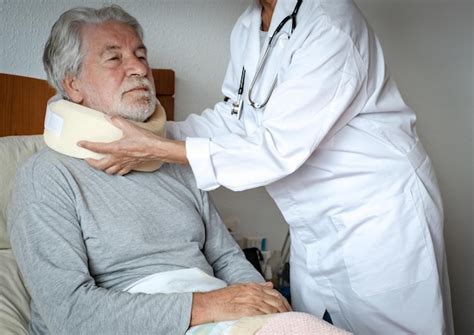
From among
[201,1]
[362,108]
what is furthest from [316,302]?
[201,1]

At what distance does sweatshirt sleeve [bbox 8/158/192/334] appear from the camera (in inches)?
40.6

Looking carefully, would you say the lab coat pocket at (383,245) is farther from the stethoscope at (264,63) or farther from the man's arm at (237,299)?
the stethoscope at (264,63)

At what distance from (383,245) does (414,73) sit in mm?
1260

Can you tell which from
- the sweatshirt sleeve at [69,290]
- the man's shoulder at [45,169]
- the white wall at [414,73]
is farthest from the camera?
the white wall at [414,73]

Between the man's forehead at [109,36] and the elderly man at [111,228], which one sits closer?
the elderly man at [111,228]

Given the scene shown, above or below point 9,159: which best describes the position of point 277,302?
below

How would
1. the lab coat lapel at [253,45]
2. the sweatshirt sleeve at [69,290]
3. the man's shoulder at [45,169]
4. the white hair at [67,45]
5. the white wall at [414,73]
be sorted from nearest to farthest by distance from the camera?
1. the sweatshirt sleeve at [69,290]
2. the man's shoulder at [45,169]
3. the white hair at [67,45]
4. the lab coat lapel at [253,45]
5. the white wall at [414,73]

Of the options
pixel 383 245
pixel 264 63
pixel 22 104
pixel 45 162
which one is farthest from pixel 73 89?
pixel 383 245

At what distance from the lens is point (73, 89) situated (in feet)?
4.44

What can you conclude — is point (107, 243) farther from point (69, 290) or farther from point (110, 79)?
point (110, 79)

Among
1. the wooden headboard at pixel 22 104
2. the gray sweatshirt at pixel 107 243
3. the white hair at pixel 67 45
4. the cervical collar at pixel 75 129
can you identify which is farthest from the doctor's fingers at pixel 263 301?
the wooden headboard at pixel 22 104

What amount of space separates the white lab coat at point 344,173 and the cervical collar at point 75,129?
20cm

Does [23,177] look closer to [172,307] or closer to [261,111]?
[172,307]

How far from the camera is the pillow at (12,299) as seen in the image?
1181 mm
